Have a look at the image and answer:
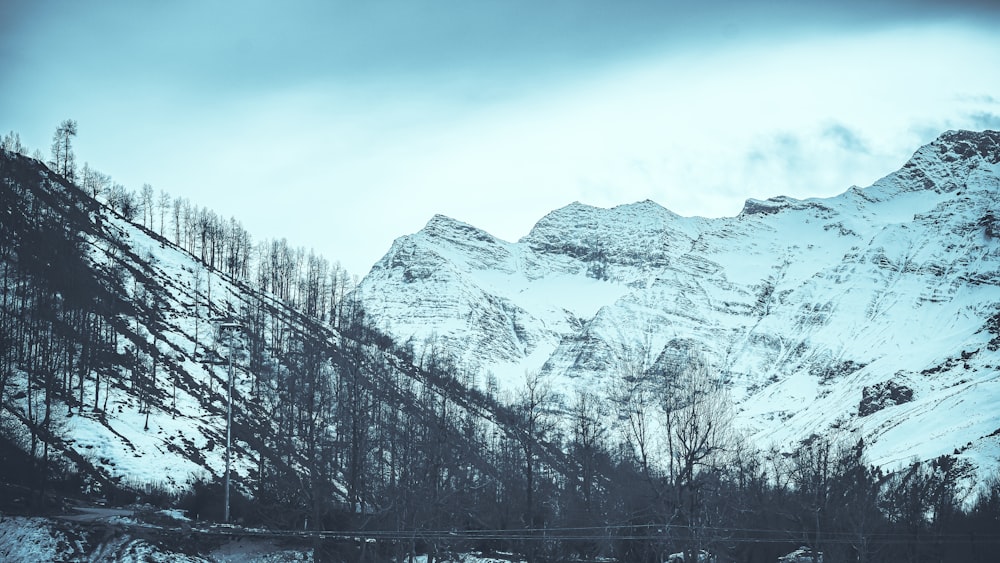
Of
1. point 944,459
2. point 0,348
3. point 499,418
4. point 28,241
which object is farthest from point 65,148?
point 944,459

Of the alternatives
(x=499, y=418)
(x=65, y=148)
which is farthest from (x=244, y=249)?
(x=499, y=418)

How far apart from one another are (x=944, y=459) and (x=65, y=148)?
412ft

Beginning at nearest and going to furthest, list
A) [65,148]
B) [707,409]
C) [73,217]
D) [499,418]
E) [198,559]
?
[198,559]
[707,409]
[73,217]
[499,418]
[65,148]

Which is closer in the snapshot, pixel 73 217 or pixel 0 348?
pixel 0 348

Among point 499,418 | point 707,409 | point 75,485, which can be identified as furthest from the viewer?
point 499,418

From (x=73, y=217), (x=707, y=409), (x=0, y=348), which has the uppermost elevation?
(x=73, y=217)

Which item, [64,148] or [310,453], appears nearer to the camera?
[310,453]

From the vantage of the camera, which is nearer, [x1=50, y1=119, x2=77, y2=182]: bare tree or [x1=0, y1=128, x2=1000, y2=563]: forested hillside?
[x1=0, y1=128, x2=1000, y2=563]: forested hillside

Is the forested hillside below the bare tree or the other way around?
below

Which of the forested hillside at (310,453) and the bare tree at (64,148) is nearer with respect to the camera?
the forested hillside at (310,453)

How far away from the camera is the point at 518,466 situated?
67250 millimetres

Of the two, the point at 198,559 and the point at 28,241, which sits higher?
the point at 28,241

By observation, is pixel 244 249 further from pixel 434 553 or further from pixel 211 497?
pixel 434 553

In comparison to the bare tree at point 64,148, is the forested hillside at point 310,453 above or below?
below
